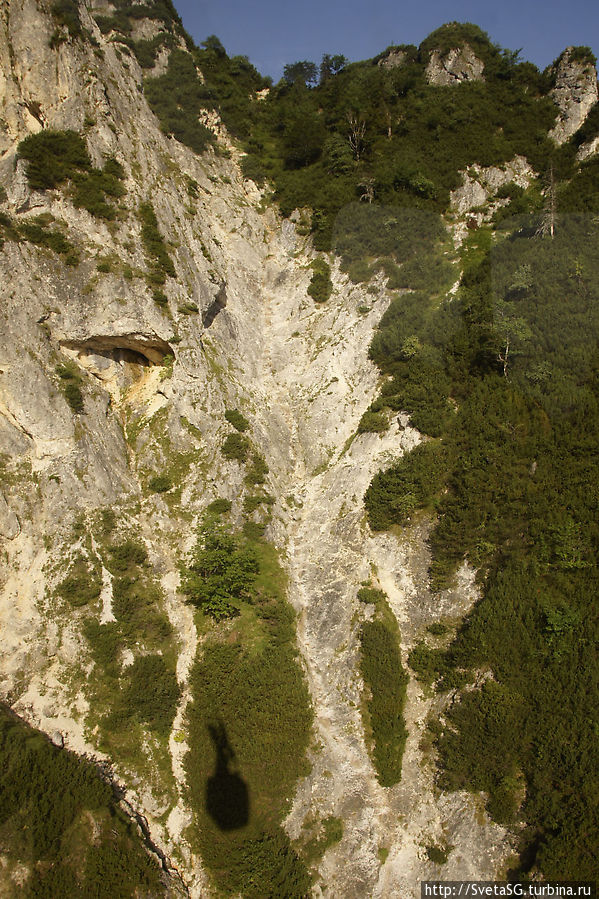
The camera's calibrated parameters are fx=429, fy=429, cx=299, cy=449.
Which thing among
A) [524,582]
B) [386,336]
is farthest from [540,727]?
[386,336]

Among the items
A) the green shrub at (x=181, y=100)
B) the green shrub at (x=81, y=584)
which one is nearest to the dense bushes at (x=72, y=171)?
the green shrub at (x=181, y=100)

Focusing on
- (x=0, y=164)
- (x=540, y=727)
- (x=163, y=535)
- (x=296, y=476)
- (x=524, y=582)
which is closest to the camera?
(x=540, y=727)

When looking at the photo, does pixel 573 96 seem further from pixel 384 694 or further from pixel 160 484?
pixel 384 694

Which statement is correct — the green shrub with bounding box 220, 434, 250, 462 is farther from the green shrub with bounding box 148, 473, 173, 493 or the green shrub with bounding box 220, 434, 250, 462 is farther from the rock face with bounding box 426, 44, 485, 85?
the rock face with bounding box 426, 44, 485, 85

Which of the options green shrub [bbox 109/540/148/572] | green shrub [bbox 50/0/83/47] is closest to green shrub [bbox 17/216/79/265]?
green shrub [bbox 50/0/83/47]

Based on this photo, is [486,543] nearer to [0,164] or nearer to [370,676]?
[370,676]

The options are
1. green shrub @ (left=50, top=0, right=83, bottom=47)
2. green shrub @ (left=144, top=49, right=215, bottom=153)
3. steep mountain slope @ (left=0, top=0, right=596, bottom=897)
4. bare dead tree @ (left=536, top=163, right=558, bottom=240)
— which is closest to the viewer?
Result: steep mountain slope @ (left=0, top=0, right=596, bottom=897)
